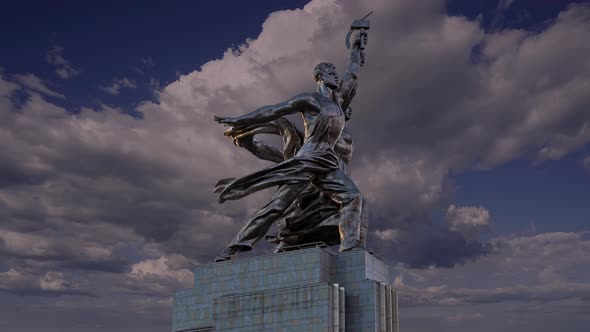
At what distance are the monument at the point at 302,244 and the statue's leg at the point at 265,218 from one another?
0.04 meters

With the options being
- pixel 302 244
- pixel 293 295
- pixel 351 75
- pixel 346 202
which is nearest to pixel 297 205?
pixel 302 244

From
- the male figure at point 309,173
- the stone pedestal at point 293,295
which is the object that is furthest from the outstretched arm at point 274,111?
the stone pedestal at point 293,295

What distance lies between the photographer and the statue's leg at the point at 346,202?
26.2 meters

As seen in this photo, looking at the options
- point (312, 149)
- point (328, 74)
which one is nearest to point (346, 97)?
point (328, 74)

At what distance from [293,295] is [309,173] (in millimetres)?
5187

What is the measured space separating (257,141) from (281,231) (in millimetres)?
4280

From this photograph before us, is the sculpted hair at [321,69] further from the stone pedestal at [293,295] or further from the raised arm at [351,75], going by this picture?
the stone pedestal at [293,295]

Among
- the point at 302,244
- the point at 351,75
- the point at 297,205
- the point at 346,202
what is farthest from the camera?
the point at 351,75

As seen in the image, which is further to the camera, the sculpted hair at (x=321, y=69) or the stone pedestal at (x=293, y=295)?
the sculpted hair at (x=321, y=69)

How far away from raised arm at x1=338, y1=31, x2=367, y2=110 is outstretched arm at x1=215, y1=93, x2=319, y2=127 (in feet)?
8.48

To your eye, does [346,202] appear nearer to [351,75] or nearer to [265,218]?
[265,218]

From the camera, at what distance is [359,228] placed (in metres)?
26.4

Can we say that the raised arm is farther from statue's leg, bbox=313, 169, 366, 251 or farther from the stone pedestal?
the stone pedestal

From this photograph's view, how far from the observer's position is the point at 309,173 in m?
27.1
